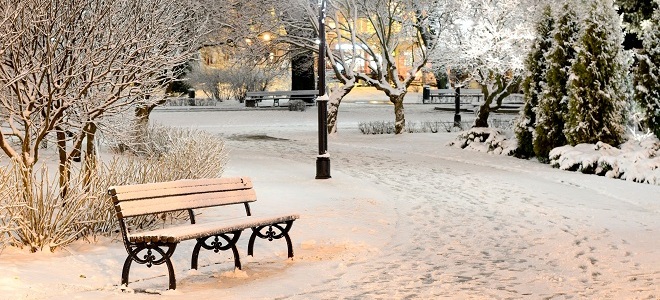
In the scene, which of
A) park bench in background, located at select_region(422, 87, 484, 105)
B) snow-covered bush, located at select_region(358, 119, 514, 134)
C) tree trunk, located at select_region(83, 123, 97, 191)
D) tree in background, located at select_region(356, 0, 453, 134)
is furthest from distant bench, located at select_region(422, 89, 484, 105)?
tree trunk, located at select_region(83, 123, 97, 191)

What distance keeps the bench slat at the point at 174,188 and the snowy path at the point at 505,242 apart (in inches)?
66.3

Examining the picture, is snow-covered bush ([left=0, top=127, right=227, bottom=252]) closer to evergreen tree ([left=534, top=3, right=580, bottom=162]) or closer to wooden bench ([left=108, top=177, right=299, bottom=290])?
wooden bench ([left=108, top=177, right=299, bottom=290])

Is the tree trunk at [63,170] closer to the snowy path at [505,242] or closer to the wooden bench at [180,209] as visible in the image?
the wooden bench at [180,209]

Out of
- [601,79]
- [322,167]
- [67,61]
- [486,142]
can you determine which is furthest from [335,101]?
[67,61]

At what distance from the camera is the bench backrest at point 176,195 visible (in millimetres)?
7863

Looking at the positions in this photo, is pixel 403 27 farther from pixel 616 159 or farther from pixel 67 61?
pixel 67 61

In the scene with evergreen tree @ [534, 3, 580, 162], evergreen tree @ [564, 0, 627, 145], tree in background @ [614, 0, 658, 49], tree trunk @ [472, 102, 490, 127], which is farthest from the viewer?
tree trunk @ [472, 102, 490, 127]

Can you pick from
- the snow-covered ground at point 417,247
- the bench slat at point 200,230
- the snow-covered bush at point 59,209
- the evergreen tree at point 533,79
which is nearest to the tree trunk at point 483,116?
the evergreen tree at point 533,79

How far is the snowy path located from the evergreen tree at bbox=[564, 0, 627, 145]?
1724 millimetres

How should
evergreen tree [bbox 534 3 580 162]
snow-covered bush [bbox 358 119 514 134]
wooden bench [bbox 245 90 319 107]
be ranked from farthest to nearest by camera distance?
wooden bench [bbox 245 90 319 107] → snow-covered bush [bbox 358 119 514 134] → evergreen tree [bbox 534 3 580 162]

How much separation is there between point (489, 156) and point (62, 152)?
1404 cm

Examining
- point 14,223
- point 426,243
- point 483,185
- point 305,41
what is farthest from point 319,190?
point 305,41

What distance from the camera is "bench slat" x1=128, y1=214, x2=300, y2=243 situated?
24.2 feet

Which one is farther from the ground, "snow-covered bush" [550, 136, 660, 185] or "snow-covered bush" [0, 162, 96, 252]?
"snow-covered bush" [0, 162, 96, 252]
